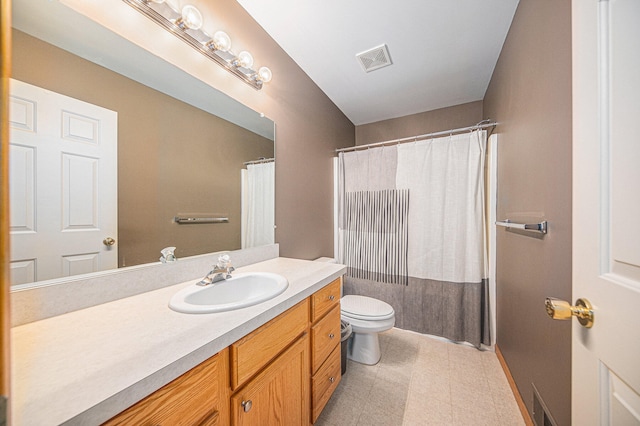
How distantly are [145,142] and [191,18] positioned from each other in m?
0.63

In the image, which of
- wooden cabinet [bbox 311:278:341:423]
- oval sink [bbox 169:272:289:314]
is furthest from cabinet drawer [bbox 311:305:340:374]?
oval sink [bbox 169:272:289:314]

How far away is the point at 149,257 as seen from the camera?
960 millimetres

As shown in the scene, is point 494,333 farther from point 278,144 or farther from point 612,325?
point 278,144

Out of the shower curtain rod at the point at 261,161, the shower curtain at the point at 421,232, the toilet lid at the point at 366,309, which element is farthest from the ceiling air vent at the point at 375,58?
the toilet lid at the point at 366,309

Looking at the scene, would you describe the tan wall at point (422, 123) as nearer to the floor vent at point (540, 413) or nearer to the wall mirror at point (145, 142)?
the wall mirror at point (145, 142)

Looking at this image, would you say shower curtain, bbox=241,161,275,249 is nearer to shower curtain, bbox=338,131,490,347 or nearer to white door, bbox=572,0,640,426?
shower curtain, bbox=338,131,490,347

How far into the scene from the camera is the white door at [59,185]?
2.19ft

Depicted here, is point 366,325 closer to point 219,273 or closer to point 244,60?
point 219,273

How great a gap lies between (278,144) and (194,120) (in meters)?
0.63

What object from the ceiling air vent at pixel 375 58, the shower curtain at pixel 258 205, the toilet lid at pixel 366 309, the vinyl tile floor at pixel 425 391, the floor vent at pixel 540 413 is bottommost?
the vinyl tile floor at pixel 425 391

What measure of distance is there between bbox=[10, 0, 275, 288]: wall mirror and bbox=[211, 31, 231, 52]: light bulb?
211 millimetres

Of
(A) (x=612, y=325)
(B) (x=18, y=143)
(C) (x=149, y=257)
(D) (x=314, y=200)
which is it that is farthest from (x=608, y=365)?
(D) (x=314, y=200)

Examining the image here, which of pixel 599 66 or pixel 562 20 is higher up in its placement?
pixel 562 20

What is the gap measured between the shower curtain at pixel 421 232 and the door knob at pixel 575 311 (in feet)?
5.06
